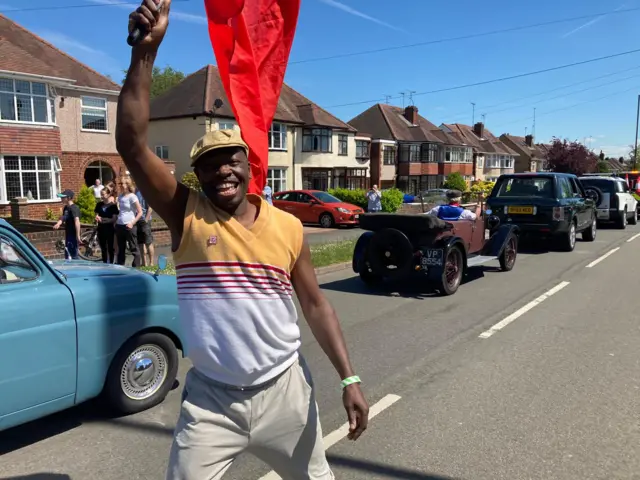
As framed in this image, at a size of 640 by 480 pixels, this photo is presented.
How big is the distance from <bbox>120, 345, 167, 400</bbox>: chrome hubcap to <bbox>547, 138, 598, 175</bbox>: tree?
5893cm

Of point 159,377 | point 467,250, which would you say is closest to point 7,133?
point 467,250

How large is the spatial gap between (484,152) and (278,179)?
40348mm

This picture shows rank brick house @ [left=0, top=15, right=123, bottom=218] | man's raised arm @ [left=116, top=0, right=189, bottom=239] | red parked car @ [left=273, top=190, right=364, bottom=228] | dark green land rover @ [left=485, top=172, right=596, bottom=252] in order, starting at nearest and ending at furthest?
man's raised arm @ [left=116, top=0, right=189, bottom=239]
dark green land rover @ [left=485, top=172, right=596, bottom=252]
red parked car @ [left=273, top=190, right=364, bottom=228]
brick house @ [left=0, top=15, right=123, bottom=218]

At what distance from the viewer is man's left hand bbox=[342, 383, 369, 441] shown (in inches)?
88.4

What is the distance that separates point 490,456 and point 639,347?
3.36 meters

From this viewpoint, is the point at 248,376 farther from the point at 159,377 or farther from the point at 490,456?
the point at 159,377

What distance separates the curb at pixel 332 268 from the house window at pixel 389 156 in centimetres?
3825

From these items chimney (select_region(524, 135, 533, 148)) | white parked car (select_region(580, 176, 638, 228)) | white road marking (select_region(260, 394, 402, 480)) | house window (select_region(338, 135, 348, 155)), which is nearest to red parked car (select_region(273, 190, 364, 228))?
white parked car (select_region(580, 176, 638, 228))

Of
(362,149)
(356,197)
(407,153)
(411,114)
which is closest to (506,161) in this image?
(411,114)

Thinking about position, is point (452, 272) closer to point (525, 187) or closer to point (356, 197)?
point (525, 187)

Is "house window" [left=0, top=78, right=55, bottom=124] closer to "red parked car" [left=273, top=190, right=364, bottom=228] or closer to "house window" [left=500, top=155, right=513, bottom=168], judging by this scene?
"red parked car" [left=273, top=190, right=364, bottom=228]

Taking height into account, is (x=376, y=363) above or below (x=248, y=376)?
below

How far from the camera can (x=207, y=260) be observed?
203 centimetres

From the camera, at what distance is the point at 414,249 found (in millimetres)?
8414
